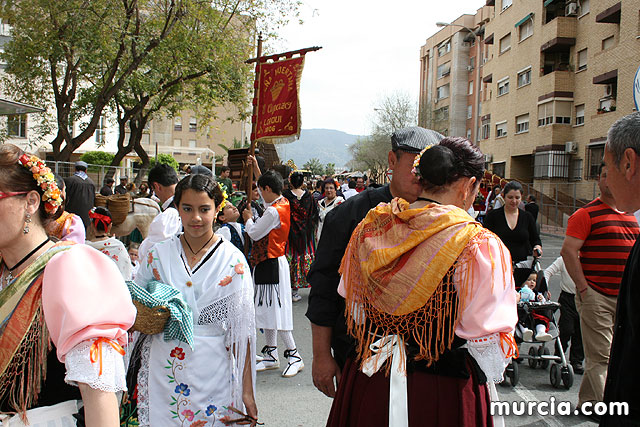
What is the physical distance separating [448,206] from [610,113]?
26076 mm

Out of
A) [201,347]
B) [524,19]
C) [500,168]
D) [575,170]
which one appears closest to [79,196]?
[201,347]

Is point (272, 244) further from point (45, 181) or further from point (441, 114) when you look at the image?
point (441, 114)

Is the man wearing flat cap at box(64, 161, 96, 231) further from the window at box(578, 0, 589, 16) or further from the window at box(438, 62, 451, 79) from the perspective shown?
the window at box(438, 62, 451, 79)

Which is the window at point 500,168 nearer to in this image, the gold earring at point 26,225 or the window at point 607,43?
the window at point 607,43

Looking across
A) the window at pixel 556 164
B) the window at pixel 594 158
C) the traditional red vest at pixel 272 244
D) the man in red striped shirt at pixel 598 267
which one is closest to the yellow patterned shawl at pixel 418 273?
the man in red striped shirt at pixel 598 267

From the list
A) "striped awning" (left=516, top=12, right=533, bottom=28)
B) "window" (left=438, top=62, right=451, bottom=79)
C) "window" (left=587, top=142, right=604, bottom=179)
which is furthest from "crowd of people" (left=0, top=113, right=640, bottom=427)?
"window" (left=438, top=62, right=451, bottom=79)

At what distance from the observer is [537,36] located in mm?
30531

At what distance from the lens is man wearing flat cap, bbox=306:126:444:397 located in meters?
2.67

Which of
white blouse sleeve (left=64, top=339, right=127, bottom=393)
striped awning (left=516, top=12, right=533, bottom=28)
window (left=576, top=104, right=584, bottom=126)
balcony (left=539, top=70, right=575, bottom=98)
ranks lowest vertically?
white blouse sleeve (left=64, top=339, right=127, bottom=393)

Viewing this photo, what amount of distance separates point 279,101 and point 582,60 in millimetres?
27065

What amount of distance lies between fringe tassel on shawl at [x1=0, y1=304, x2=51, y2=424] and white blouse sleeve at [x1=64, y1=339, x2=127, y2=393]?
150 millimetres

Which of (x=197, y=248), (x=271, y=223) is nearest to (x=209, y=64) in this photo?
(x=271, y=223)

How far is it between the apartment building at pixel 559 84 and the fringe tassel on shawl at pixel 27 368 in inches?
997

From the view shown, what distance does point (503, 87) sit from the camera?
116 feet
